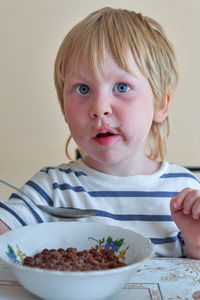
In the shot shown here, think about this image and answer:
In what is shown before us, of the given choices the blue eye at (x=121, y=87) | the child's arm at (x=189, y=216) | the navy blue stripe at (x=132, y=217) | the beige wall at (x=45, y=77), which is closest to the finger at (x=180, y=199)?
the child's arm at (x=189, y=216)

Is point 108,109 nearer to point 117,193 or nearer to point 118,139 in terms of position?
point 118,139

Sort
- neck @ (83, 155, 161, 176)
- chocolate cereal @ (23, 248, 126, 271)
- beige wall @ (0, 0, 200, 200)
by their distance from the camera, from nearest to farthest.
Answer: chocolate cereal @ (23, 248, 126, 271) < neck @ (83, 155, 161, 176) < beige wall @ (0, 0, 200, 200)

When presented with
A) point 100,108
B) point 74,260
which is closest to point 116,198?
point 100,108

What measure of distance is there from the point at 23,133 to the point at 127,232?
1.60m

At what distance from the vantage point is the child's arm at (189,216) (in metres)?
0.80

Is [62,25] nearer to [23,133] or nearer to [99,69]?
[23,133]

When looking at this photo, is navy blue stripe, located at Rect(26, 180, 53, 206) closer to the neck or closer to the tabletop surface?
the neck

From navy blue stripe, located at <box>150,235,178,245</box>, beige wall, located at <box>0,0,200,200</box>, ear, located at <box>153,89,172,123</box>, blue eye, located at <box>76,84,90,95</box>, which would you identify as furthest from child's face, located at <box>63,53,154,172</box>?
beige wall, located at <box>0,0,200,200</box>

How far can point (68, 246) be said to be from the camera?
2.32 ft

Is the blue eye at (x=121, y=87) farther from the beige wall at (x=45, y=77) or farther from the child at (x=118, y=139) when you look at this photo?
the beige wall at (x=45, y=77)

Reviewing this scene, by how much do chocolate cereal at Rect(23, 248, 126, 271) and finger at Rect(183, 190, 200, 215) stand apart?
0.22 meters

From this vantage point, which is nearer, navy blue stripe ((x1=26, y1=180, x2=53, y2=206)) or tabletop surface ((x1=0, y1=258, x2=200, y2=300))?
tabletop surface ((x1=0, y1=258, x2=200, y2=300))

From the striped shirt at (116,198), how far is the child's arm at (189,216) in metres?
0.09

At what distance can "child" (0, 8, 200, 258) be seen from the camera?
0.87 meters
